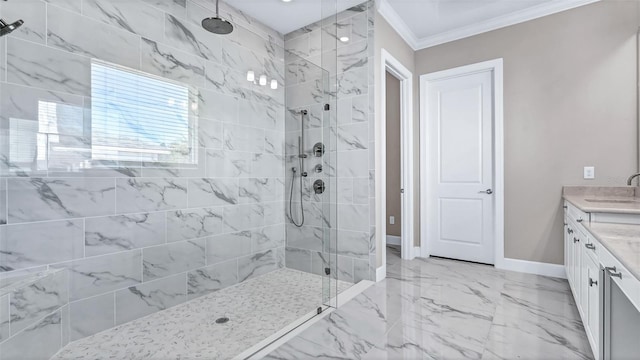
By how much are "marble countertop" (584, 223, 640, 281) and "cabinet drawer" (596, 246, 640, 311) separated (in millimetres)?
35

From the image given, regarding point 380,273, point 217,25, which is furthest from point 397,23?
point 380,273

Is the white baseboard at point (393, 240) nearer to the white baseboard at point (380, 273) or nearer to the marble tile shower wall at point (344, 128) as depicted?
the white baseboard at point (380, 273)

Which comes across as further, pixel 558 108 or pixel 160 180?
pixel 558 108

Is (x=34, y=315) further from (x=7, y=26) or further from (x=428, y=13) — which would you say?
(x=428, y=13)

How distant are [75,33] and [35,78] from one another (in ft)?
1.08

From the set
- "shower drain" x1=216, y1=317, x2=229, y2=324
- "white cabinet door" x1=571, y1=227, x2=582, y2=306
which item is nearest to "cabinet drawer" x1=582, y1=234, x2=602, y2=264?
"white cabinet door" x1=571, y1=227, x2=582, y2=306

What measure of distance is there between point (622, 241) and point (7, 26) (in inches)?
117

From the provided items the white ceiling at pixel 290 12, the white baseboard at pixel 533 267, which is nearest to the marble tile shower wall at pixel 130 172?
→ the white ceiling at pixel 290 12

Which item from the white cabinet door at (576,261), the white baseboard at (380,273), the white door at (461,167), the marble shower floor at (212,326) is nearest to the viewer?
the marble shower floor at (212,326)

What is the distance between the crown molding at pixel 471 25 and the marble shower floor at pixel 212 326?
8.98 ft

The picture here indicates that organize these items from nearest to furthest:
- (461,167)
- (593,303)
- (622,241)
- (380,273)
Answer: (622,241) < (593,303) < (380,273) < (461,167)

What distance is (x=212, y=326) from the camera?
1921 millimetres

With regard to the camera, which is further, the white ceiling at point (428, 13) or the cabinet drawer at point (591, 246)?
the white ceiling at point (428, 13)

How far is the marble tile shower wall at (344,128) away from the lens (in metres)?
→ 2.54
